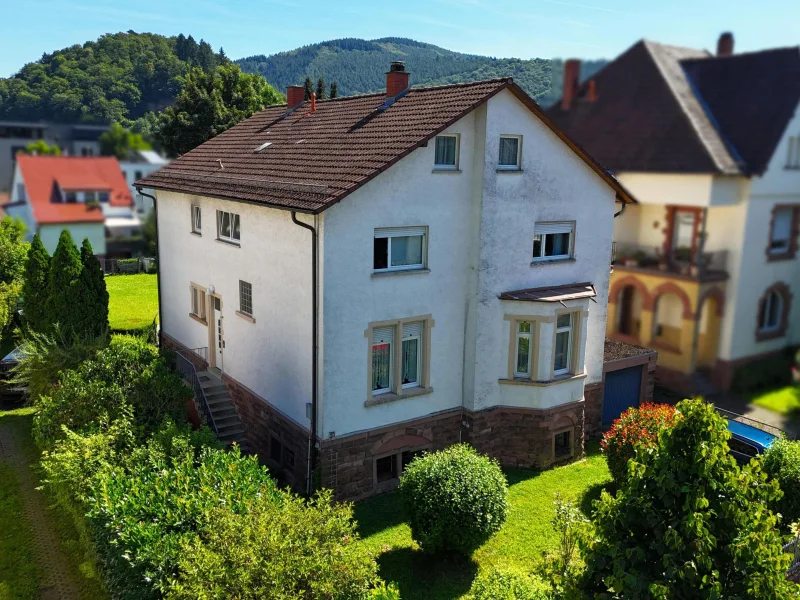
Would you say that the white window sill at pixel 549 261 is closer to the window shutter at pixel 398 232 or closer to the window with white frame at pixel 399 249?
the window with white frame at pixel 399 249

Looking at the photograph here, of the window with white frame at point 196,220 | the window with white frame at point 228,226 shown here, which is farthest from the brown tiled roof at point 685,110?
the window with white frame at point 196,220

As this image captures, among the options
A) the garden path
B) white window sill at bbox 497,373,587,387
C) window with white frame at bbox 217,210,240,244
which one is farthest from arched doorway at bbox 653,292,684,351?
window with white frame at bbox 217,210,240,244

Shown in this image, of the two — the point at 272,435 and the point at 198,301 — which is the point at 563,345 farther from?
the point at 198,301

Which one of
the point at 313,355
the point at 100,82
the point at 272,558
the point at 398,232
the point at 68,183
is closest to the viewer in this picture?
the point at 68,183

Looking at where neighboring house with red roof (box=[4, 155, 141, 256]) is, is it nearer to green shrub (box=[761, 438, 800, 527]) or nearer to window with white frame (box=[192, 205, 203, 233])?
green shrub (box=[761, 438, 800, 527])

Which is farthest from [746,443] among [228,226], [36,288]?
[36,288]

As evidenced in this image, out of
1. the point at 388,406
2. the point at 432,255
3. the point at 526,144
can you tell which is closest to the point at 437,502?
the point at 388,406

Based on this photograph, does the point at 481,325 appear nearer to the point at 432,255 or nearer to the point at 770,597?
the point at 432,255
